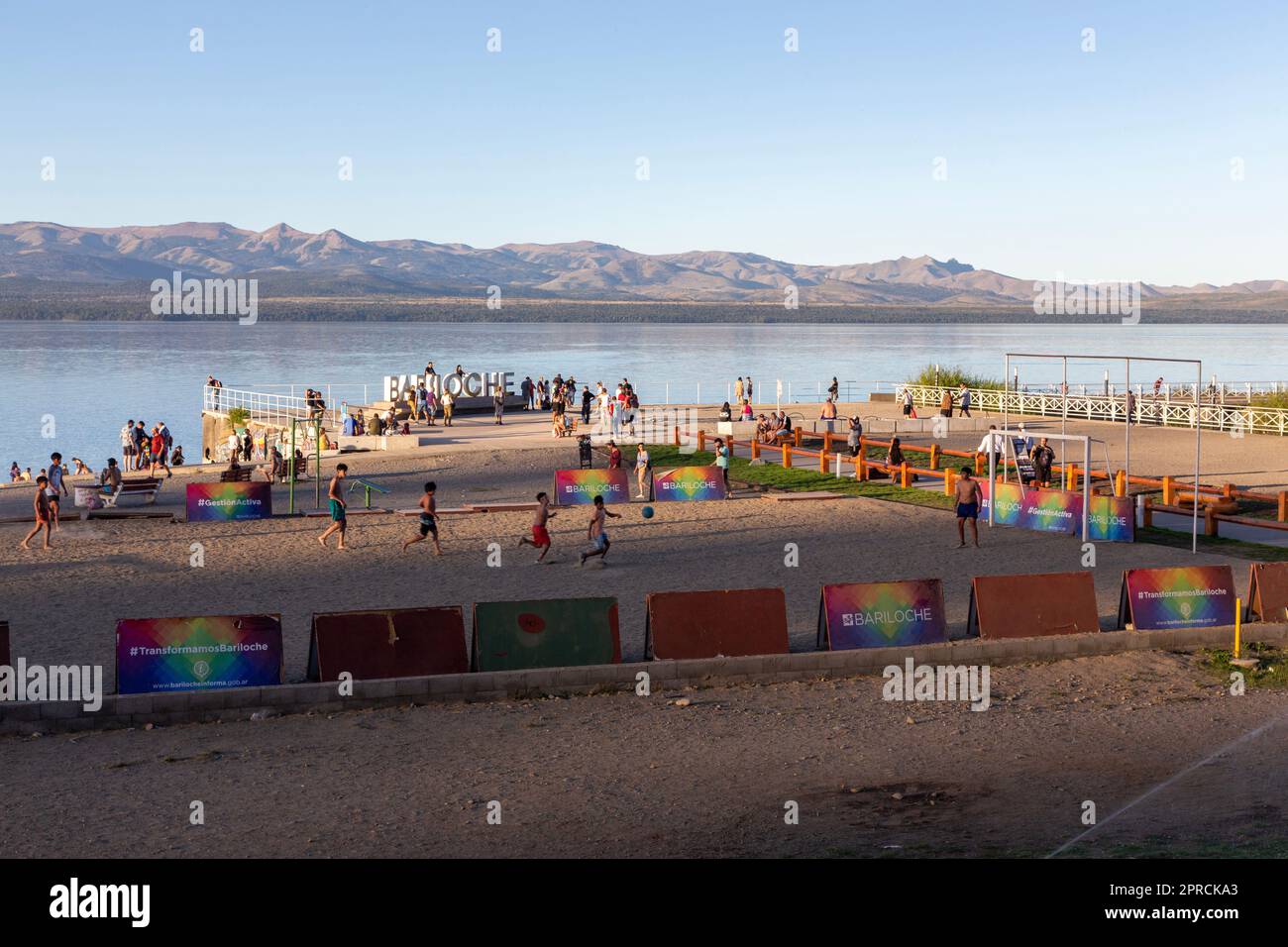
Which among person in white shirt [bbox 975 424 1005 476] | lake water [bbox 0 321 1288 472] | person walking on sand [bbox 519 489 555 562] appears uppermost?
lake water [bbox 0 321 1288 472]

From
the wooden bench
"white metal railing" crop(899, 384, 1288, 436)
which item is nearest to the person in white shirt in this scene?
"white metal railing" crop(899, 384, 1288, 436)

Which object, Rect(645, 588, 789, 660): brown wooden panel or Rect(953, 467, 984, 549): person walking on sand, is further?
Rect(953, 467, 984, 549): person walking on sand

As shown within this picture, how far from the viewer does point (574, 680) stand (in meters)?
16.2

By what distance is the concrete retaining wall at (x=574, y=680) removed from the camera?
14.8 m

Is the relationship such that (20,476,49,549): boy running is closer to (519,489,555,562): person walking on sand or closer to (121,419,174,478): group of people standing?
(519,489,555,562): person walking on sand

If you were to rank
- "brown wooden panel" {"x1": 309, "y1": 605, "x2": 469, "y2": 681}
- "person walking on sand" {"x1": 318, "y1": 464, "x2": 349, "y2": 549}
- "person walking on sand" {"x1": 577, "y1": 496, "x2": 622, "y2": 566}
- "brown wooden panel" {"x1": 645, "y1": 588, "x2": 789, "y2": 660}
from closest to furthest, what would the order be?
1. "brown wooden panel" {"x1": 309, "y1": 605, "x2": 469, "y2": 681}
2. "brown wooden panel" {"x1": 645, "y1": 588, "x2": 789, "y2": 660}
3. "person walking on sand" {"x1": 577, "y1": 496, "x2": 622, "y2": 566}
4. "person walking on sand" {"x1": 318, "y1": 464, "x2": 349, "y2": 549}

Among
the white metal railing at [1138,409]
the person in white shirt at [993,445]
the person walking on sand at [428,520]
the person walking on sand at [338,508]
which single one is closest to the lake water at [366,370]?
the white metal railing at [1138,409]

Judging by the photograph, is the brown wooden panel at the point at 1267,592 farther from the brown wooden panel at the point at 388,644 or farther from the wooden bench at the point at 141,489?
the wooden bench at the point at 141,489

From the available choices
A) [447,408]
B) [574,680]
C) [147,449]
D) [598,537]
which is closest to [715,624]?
[574,680]

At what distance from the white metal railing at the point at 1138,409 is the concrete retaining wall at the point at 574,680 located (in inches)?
A: 1006

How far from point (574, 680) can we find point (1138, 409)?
1615 inches

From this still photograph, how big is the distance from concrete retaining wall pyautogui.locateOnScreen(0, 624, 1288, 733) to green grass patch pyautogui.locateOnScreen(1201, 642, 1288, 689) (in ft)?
1.18

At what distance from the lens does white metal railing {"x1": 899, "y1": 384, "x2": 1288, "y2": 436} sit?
4738 centimetres

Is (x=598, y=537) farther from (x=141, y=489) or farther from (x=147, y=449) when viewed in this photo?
(x=147, y=449)
